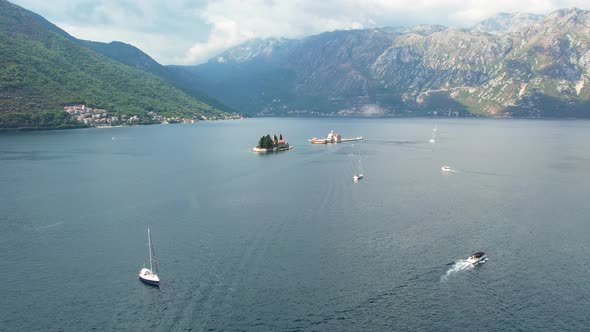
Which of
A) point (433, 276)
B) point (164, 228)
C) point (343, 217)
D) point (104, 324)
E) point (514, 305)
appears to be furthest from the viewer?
point (343, 217)

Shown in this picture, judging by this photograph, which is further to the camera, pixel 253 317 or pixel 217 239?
pixel 217 239

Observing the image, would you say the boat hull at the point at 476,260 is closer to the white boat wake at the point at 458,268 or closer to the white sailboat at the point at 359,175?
the white boat wake at the point at 458,268

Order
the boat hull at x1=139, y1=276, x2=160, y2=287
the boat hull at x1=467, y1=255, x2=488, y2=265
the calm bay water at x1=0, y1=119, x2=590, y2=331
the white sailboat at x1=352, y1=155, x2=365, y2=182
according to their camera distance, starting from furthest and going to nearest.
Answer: the white sailboat at x1=352, y1=155, x2=365, y2=182 < the boat hull at x1=467, y1=255, x2=488, y2=265 < the boat hull at x1=139, y1=276, x2=160, y2=287 < the calm bay water at x1=0, y1=119, x2=590, y2=331

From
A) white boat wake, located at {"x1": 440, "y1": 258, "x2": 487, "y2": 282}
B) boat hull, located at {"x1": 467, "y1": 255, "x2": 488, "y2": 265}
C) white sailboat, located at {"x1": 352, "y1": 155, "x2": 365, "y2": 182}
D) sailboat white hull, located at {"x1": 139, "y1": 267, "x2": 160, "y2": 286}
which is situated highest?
white sailboat, located at {"x1": 352, "y1": 155, "x2": 365, "y2": 182}

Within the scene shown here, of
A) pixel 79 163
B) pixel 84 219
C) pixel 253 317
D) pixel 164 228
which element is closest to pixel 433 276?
pixel 253 317

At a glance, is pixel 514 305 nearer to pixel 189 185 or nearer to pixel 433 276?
pixel 433 276

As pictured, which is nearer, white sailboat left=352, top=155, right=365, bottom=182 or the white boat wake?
the white boat wake

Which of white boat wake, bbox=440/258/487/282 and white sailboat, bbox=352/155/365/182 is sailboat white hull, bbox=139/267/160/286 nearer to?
white boat wake, bbox=440/258/487/282

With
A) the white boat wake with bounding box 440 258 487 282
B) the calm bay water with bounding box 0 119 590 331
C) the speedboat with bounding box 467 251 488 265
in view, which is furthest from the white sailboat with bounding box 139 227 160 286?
the speedboat with bounding box 467 251 488 265
